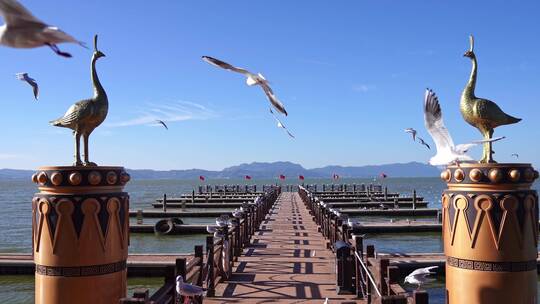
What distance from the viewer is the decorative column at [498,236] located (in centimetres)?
608

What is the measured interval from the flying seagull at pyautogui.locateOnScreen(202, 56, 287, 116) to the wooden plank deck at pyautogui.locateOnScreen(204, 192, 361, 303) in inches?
108

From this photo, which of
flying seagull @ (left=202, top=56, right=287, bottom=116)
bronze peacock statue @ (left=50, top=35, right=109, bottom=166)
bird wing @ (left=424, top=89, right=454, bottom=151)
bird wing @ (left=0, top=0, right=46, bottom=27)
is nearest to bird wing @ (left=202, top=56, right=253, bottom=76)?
flying seagull @ (left=202, top=56, right=287, bottom=116)

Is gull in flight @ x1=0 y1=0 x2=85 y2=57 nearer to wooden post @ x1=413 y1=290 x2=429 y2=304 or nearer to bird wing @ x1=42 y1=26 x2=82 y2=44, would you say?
bird wing @ x1=42 y1=26 x2=82 y2=44

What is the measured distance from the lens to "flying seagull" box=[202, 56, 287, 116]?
7.02 m

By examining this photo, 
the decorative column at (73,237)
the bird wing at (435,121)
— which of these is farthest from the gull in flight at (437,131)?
the decorative column at (73,237)

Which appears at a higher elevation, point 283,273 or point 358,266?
point 358,266

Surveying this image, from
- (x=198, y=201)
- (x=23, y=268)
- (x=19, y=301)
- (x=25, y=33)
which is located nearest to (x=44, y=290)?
(x=25, y=33)

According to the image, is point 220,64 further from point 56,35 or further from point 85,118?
point 56,35

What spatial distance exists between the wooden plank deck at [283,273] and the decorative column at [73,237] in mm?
3182

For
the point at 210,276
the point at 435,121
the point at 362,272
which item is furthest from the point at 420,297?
the point at 210,276

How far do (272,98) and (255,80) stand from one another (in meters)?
0.49

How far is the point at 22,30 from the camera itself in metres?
3.50

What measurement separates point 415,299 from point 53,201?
414 cm

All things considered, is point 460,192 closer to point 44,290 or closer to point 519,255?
point 519,255
